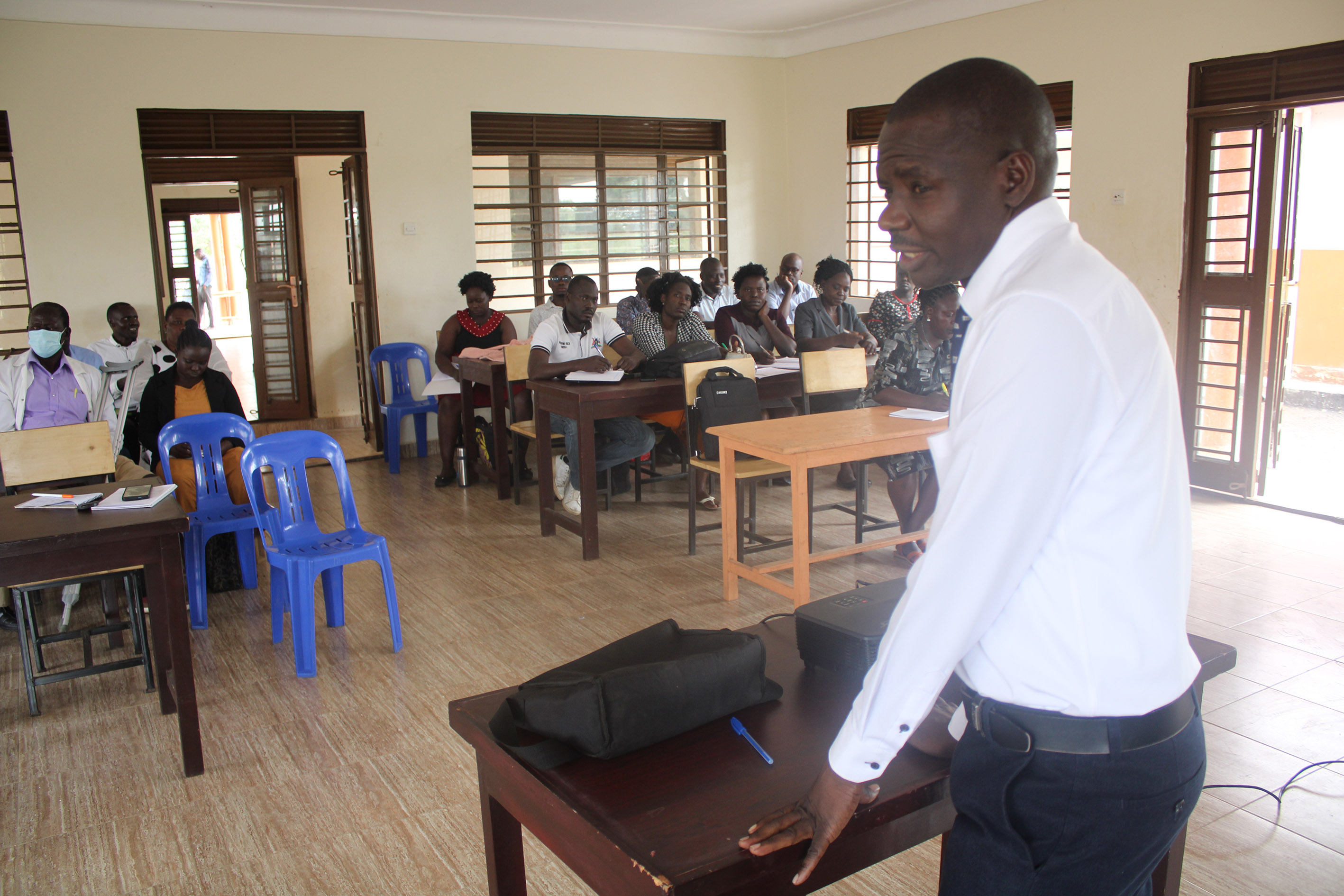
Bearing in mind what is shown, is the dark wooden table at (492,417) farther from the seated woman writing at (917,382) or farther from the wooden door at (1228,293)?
the wooden door at (1228,293)

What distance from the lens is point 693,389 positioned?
15.8 ft

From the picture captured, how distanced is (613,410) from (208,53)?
4.02 m

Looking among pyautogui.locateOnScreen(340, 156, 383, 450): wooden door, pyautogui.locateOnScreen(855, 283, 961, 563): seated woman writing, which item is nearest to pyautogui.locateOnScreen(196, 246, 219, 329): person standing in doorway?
pyautogui.locateOnScreen(340, 156, 383, 450): wooden door

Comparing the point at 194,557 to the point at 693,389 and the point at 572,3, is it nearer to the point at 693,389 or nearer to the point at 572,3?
the point at 693,389

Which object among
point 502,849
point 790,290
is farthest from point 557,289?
point 502,849

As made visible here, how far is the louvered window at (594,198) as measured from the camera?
764 cm

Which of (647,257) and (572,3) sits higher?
(572,3)

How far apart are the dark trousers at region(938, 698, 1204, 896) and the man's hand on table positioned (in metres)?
0.14

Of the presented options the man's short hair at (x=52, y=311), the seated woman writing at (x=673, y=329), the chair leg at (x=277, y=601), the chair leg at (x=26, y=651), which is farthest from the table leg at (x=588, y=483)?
the man's short hair at (x=52, y=311)

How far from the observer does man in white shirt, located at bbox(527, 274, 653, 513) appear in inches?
217

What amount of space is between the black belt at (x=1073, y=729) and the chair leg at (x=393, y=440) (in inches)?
250

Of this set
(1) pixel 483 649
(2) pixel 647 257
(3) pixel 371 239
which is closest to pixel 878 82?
(2) pixel 647 257

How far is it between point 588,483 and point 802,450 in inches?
58.0

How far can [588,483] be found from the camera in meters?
4.89
